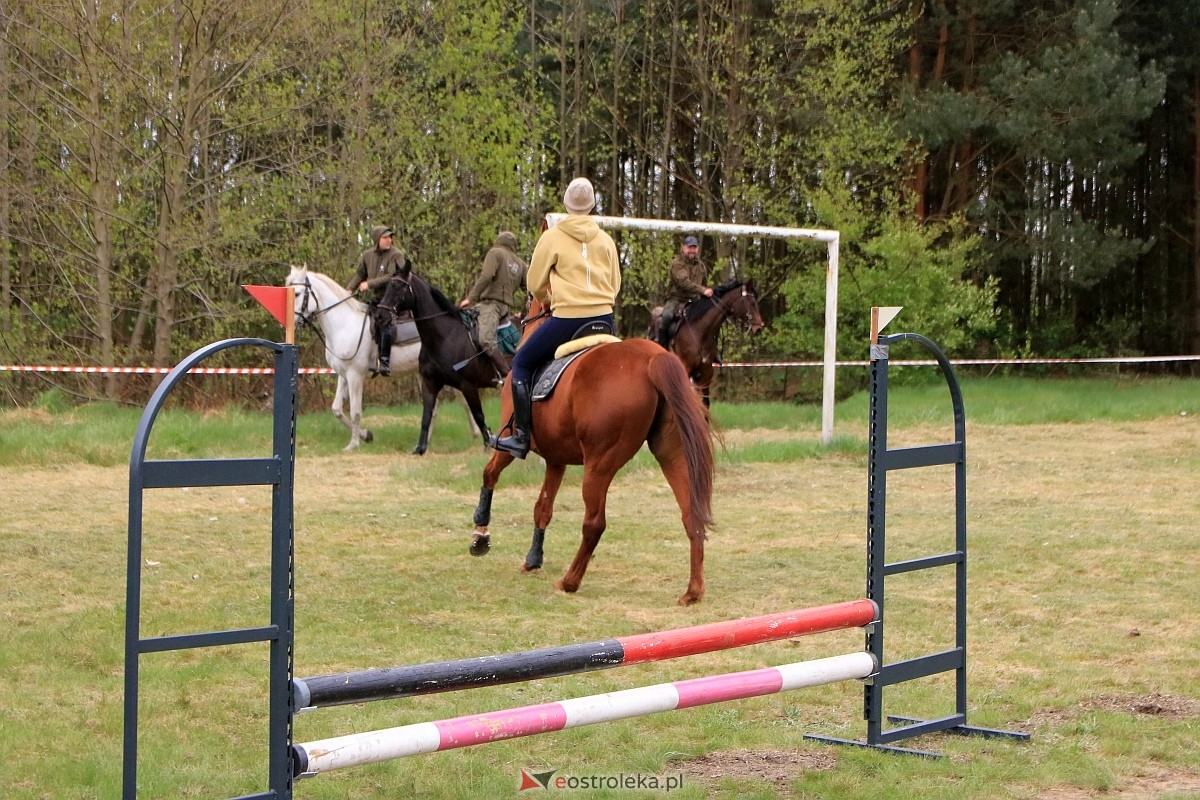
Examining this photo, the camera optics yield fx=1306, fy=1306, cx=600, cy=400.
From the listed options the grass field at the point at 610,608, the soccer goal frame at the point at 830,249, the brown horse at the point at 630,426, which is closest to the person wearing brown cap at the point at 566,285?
the brown horse at the point at 630,426

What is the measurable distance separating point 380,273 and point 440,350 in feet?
4.70

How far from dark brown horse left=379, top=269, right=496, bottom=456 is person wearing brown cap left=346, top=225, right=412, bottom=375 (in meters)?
0.53

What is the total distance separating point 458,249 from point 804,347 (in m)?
7.05

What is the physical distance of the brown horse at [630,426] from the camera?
770 centimetres

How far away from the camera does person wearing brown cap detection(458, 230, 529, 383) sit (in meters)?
15.1

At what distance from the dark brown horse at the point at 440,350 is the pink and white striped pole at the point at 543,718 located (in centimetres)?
1041

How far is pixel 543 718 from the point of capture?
13.4 feet

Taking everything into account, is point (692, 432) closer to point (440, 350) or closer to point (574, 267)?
point (574, 267)

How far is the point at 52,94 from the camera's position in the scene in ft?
57.9

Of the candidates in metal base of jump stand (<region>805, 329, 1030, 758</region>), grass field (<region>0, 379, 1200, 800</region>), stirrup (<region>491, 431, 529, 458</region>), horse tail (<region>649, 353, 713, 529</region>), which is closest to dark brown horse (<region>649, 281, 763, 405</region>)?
grass field (<region>0, 379, 1200, 800</region>)

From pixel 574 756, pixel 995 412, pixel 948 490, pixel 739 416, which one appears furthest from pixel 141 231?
pixel 574 756

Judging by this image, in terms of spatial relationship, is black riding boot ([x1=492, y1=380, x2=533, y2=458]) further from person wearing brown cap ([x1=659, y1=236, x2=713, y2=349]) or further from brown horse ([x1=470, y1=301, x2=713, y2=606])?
person wearing brown cap ([x1=659, y1=236, x2=713, y2=349])

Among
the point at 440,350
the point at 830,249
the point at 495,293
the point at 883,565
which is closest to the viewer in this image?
the point at 883,565

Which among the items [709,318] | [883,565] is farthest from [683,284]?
[883,565]
